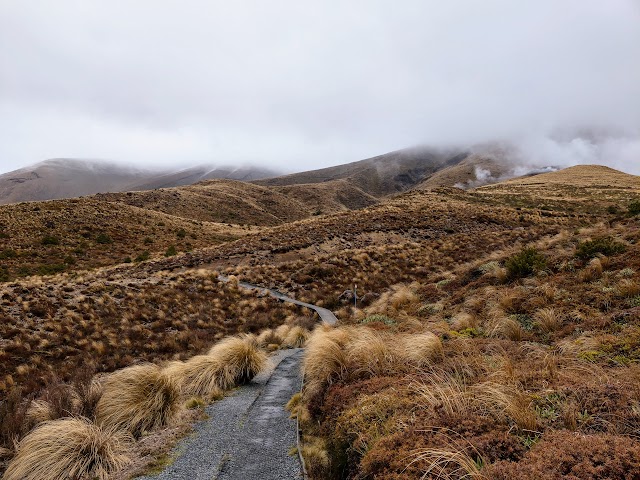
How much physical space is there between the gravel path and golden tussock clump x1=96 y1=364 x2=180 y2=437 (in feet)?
3.11

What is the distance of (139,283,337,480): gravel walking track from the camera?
592 centimetres

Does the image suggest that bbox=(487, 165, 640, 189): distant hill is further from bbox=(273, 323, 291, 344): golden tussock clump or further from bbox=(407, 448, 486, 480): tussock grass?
bbox=(407, 448, 486, 480): tussock grass

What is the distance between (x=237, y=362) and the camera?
35.8 ft

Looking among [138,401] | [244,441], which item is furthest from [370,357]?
[138,401]

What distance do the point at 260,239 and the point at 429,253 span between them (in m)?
23.7

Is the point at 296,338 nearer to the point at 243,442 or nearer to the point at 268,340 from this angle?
the point at 268,340

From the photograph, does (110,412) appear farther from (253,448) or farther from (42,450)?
(253,448)

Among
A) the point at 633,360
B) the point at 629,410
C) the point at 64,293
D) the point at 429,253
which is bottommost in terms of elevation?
the point at 429,253

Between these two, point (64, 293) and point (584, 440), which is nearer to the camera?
point (584, 440)

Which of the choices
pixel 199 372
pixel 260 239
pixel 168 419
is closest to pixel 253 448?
pixel 168 419

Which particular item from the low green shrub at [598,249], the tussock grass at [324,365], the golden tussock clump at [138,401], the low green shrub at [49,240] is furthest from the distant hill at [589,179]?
the golden tussock clump at [138,401]

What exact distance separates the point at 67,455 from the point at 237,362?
514 centimetres

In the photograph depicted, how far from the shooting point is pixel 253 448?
6797 mm

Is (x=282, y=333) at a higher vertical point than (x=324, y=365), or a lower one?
lower
